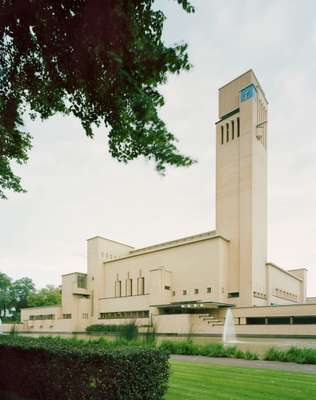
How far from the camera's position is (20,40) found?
7035mm

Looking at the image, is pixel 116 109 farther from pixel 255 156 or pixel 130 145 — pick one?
pixel 255 156

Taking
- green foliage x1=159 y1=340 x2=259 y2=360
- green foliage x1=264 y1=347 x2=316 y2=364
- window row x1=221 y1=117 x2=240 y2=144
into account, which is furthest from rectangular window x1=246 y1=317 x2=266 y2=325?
window row x1=221 y1=117 x2=240 y2=144

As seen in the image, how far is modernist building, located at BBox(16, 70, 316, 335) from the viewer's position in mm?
37781

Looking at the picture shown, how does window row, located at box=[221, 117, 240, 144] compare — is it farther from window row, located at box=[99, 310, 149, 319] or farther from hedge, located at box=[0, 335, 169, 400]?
hedge, located at box=[0, 335, 169, 400]

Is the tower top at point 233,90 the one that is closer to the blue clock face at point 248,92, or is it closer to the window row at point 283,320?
the blue clock face at point 248,92

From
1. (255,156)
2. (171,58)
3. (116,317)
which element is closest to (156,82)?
(171,58)

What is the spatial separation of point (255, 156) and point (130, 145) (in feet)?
116

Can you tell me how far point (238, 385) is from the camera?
10422 mm

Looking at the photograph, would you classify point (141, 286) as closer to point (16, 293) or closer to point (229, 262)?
point (229, 262)

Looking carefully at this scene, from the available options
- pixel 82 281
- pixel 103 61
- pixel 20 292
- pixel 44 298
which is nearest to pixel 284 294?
pixel 82 281

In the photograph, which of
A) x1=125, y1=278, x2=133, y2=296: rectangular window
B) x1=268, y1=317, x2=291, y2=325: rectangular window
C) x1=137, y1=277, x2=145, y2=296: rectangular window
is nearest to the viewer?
x1=268, y1=317, x2=291, y2=325: rectangular window

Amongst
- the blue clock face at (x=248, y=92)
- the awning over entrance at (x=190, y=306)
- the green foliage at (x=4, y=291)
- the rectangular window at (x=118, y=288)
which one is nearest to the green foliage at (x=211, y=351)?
the awning over entrance at (x=190, y=306)

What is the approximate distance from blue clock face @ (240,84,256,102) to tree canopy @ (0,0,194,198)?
3639 cm

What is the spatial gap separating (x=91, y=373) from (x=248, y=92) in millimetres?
39032
